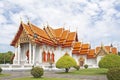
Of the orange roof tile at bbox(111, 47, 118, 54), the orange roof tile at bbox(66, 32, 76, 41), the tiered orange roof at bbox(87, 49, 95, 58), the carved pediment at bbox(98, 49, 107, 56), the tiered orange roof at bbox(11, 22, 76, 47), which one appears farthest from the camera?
the orange roof tile at bbox(111, 47, 118, 54)

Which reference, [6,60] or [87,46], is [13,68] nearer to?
[87,46]

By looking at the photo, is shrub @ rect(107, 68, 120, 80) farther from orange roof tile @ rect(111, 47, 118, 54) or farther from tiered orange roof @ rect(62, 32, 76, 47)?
orange roof tile @ rect(111, 47, 118, 54)

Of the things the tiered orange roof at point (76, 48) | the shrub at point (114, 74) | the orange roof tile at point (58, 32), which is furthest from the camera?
the tiered orange roof at point (76, 48)

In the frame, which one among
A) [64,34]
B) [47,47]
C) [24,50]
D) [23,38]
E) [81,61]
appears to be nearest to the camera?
[23,38]

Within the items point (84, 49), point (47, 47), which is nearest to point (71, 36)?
point (84, 49)

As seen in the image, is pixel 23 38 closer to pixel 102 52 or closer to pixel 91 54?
pixel 91 54

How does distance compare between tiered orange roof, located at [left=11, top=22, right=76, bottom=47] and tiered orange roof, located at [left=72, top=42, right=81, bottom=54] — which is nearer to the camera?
tiered orange roof, located at [left=11, top=22, right=76, bottom=47]

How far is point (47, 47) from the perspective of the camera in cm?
4147

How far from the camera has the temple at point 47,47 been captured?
1474 inches

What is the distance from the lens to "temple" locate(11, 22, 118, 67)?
3744 centimetres

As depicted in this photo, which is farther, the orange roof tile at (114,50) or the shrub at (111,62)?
the orange roof tile at (114,50)

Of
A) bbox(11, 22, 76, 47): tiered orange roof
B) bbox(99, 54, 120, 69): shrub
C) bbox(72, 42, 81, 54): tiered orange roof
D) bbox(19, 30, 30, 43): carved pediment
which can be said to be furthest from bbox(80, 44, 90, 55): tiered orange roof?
bbox(99, 54, 120, 69): shrub

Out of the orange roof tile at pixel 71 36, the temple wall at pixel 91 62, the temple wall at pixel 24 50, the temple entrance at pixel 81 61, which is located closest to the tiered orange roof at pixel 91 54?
the temple wall at pixel 91 62

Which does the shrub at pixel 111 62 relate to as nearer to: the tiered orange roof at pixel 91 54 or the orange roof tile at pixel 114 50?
the tiered orange roof at pixel 91 54
